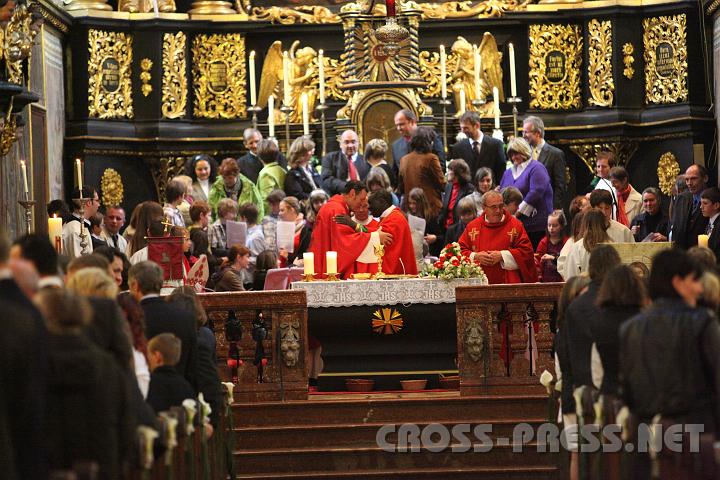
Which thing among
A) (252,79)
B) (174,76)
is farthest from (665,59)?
(174,76)

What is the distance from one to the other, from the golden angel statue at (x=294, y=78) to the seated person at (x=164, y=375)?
39.0ft

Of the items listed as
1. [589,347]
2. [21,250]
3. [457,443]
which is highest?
[21,250]

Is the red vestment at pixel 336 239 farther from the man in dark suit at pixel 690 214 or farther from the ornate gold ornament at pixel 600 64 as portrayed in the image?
the ornate gold ornament at pixel 600 64

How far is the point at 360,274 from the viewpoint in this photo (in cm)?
1488

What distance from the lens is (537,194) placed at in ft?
56.1

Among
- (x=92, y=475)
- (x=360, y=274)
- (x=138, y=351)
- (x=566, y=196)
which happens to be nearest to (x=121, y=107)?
(x=566, y=196)

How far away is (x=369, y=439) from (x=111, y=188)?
8528 mm

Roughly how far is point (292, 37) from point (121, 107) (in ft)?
8.38

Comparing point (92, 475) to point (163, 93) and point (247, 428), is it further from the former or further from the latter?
point (163, 93)

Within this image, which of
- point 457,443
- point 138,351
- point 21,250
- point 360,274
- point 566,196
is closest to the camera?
point 21,250

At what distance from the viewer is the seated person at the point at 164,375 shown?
9672 mm

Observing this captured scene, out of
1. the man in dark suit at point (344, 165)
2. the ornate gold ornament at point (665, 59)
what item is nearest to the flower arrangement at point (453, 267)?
the man in dark suit at point (344, 165)

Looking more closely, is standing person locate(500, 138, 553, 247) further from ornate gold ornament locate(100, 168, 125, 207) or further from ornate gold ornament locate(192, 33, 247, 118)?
ornate gold ornament locate(100, 168, 125, 207)

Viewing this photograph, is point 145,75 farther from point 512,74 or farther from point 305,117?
point 512,74
